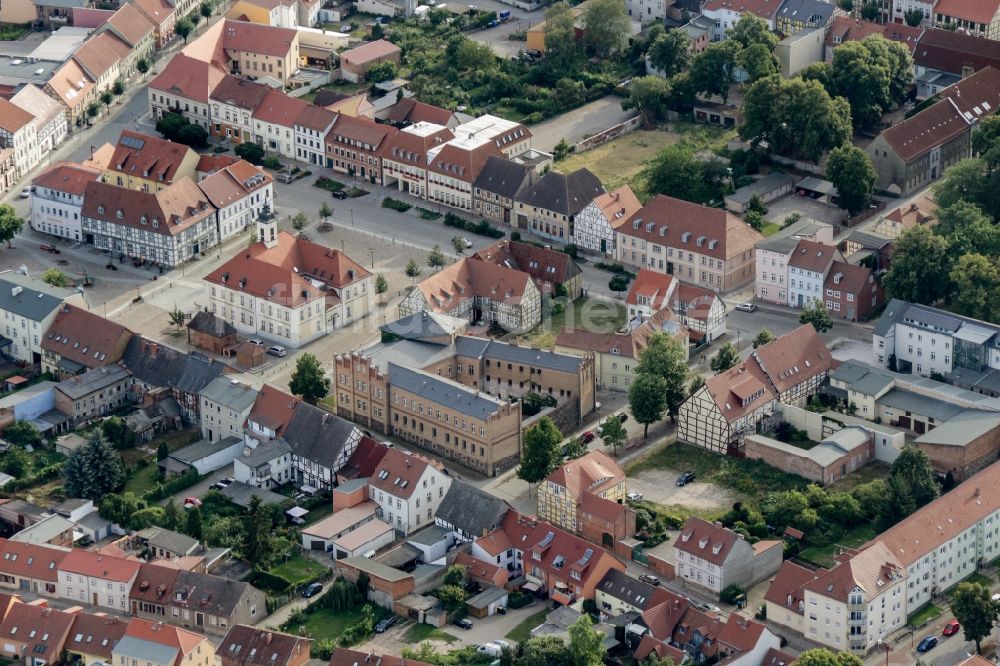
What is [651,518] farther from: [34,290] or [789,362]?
[34,290]

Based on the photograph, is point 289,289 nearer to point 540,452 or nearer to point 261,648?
point 540,452

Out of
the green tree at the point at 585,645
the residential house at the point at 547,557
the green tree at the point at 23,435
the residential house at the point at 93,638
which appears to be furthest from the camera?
the green tree at the point at 23,435

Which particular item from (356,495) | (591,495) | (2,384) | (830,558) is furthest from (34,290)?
(830,558)

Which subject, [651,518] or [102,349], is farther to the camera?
[102,349]

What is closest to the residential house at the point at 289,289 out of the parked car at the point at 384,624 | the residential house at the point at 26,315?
the residential house at the point at 26,315

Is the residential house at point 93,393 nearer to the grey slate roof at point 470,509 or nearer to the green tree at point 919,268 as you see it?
the grey slate roof at point 470,509
